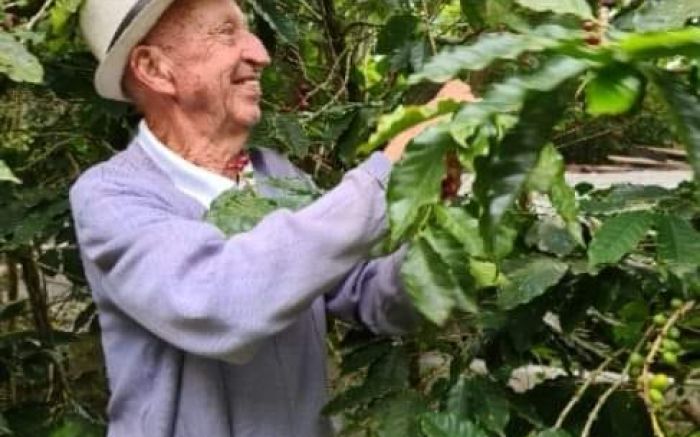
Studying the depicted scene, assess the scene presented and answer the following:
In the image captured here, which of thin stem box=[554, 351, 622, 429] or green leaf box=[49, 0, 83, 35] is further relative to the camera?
green leaf box=[49, 0, 83, 35]

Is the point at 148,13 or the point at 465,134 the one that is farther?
the point at 148,13

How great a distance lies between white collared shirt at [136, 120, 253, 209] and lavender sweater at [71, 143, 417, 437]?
2 cm

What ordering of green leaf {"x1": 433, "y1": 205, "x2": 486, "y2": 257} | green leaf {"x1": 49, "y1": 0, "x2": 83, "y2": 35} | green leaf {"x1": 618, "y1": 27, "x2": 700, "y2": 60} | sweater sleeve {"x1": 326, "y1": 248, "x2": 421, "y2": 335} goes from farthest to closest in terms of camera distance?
green leaf {"x1": 49, "y1": 0, "x2": 83, "y2": 35}
sweater sleeve {"x1": 326, "y1": 248, "x2": 421, "y2": 335}
green leaf {"x1": 433, "y1": 205, "x2": 486, "y2": 257}
green leaf {"x1": 618, "y1": 27, "x2": 700, "y2": 60}

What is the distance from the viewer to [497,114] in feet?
2.36

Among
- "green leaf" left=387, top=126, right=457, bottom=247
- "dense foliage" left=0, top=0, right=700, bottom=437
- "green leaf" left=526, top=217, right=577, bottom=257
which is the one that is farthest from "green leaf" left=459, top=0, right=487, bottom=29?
"green leaf" left=387, top=126, right=457, bottom=247


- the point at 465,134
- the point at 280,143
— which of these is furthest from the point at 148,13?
the point at 465,134

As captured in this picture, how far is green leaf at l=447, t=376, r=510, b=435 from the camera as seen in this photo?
4.16 ft

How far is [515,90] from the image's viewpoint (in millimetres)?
708

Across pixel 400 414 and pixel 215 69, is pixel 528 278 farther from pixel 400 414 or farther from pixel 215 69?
pixel 215 69

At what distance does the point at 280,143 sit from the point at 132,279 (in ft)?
2.13

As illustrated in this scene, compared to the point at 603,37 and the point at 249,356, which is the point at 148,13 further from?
the point at 603,37

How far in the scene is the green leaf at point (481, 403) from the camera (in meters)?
1.27

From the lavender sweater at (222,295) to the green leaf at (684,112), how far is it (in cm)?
41

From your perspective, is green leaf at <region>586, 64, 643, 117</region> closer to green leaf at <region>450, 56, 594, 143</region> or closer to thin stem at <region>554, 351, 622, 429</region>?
green leaf at <region>450, 56, 594, 143</region>
